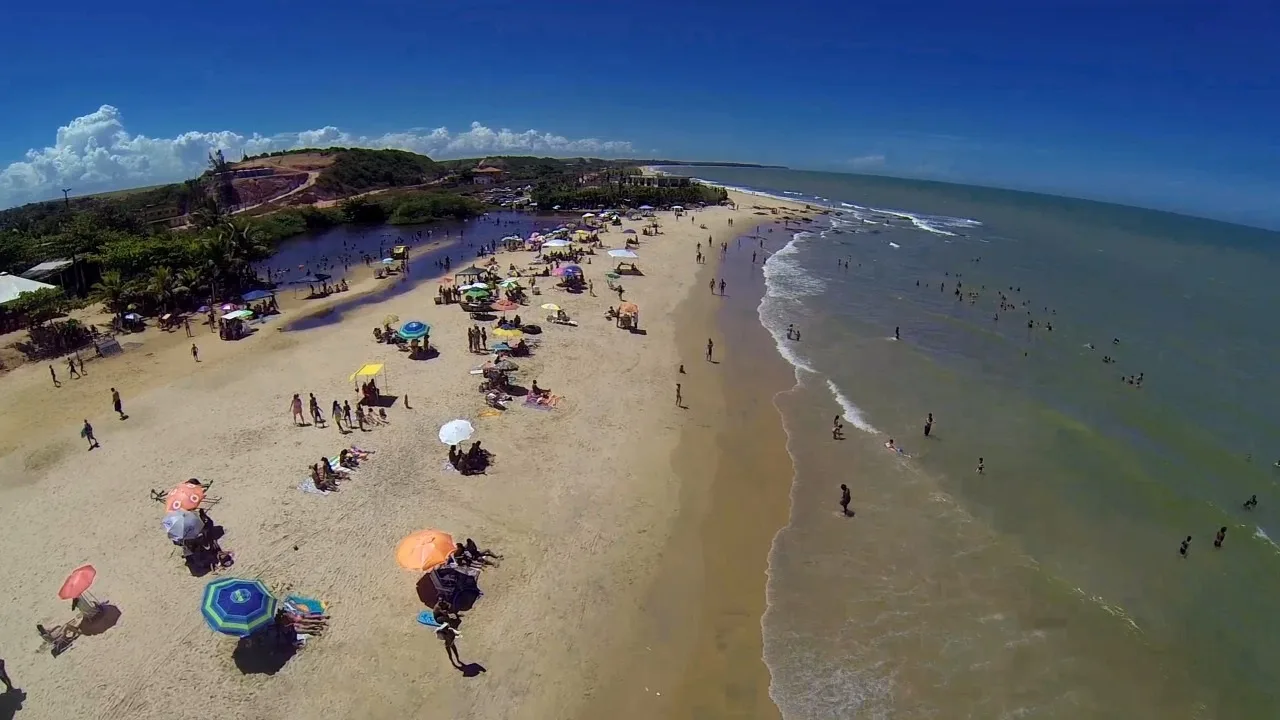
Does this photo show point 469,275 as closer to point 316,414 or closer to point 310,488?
point 316,414

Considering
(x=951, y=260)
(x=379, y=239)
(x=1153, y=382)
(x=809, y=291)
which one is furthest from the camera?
(x=379, y=239)

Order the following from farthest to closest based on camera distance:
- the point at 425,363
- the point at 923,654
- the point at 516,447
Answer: the point at 425,363 < the point at 516,447 < the point at 923,654

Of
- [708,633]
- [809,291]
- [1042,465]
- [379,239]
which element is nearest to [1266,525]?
[1042,465]

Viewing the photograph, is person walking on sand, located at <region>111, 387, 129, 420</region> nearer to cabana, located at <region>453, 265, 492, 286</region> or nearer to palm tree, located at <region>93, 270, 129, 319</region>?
palm tree, located at <region>93, 270, 129, 319</region>

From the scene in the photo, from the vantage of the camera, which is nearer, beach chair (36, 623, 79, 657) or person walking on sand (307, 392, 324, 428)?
beach chair (36, 623, 79, 657)

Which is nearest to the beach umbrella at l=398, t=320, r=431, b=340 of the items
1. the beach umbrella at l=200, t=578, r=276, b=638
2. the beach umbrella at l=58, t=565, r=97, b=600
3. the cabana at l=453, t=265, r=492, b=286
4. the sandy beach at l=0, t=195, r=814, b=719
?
the sandy beach at l=0, t=195, r=814, b=719

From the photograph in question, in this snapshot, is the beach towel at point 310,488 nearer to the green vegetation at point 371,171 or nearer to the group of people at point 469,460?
the group of people at point 469,460

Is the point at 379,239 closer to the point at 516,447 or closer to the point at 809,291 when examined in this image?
the point at 809,291
